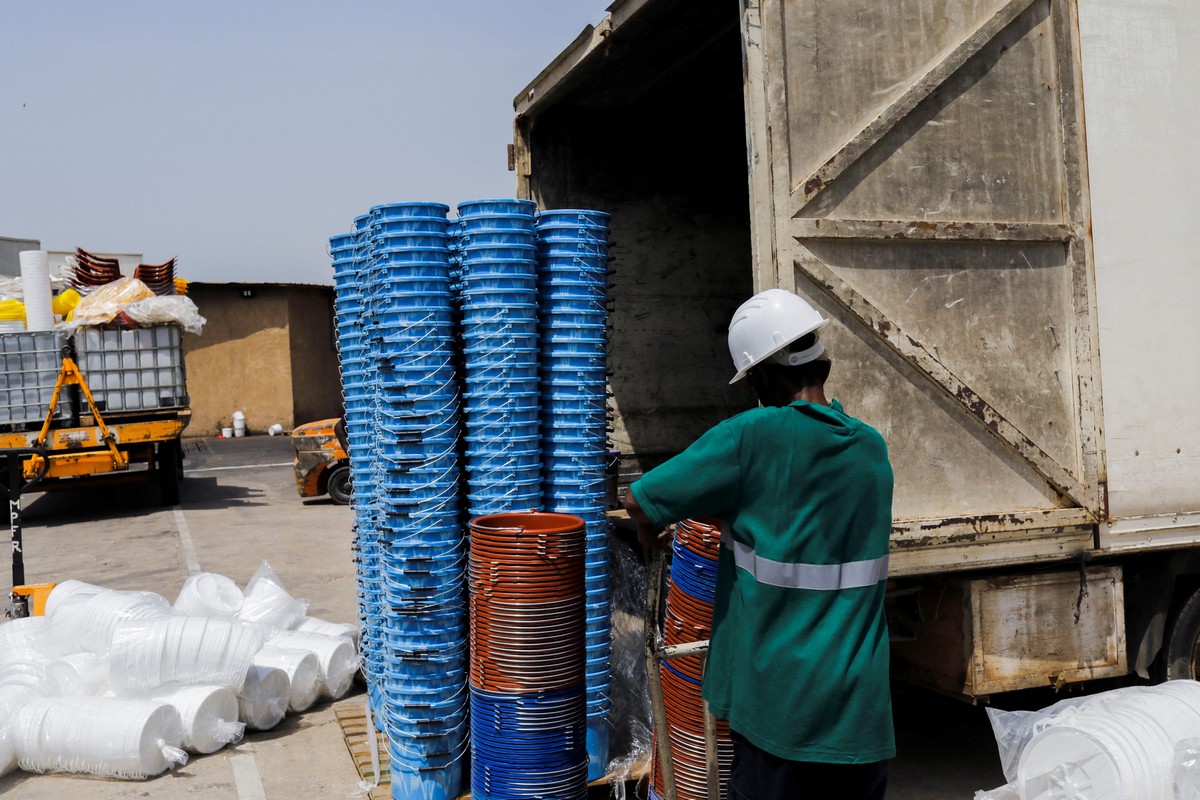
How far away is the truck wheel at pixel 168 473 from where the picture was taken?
15.1 metres

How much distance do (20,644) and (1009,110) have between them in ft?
20.6

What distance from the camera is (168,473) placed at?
1527 cm

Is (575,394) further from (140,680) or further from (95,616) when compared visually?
(95,616)

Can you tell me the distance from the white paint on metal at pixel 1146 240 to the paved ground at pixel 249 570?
1.56 m

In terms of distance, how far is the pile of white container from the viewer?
16.9 ft

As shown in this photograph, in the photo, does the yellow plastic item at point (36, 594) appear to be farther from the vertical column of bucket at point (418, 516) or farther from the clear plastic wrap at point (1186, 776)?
the clear plastic wrap at point (1186, 776)

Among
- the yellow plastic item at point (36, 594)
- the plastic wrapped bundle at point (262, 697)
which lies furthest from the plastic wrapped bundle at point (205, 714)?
the yellow plastic item at point (36, 594)

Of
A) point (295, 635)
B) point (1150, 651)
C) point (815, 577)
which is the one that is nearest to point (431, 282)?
point (815, 577)

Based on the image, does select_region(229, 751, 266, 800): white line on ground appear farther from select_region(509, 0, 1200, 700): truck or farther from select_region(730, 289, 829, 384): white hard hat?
select_region(730, 289, 829, 384): white hard hat

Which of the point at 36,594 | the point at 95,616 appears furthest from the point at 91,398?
the point at 95,616

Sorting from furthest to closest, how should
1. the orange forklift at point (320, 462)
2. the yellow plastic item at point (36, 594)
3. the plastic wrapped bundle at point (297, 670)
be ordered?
the orange forklift at point (320, 462), the yellow plastic item at point (36, 594), the plastic wrapped bundle at point (297, 670)

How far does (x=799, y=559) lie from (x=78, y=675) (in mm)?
4717

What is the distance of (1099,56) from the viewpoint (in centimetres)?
475

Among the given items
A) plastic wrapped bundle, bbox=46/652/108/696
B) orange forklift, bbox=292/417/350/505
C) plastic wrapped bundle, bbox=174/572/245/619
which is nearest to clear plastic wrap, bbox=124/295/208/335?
orange forklift, bbox=292/417/350/505
